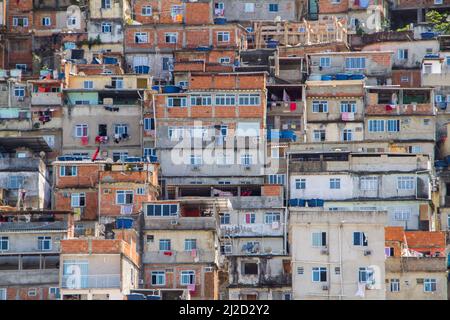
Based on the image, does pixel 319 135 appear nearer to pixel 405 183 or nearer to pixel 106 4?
pixel 405 183

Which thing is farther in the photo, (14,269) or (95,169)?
(95,169)

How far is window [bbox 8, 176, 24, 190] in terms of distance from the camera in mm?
82625

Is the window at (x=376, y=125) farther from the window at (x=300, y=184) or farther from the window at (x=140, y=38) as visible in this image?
the window at (x=140, y=38)

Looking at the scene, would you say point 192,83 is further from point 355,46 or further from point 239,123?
point 355,46

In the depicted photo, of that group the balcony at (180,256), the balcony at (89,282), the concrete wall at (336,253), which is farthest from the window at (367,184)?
the balcony at (89,282)

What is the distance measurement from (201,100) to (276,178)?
5.70 meters

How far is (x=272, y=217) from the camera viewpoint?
80.5 m

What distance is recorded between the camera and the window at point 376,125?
90.7 metres

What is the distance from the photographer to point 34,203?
271 feet

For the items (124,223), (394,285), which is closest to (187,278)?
(124,223)

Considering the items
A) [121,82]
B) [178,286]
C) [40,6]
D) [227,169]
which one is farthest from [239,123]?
[40,6]

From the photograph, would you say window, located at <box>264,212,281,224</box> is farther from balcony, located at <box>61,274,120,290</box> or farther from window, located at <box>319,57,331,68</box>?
window, located at <box>319,57,331,68</box>

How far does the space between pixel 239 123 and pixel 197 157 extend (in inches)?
113

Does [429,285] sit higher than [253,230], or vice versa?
[253,230]
